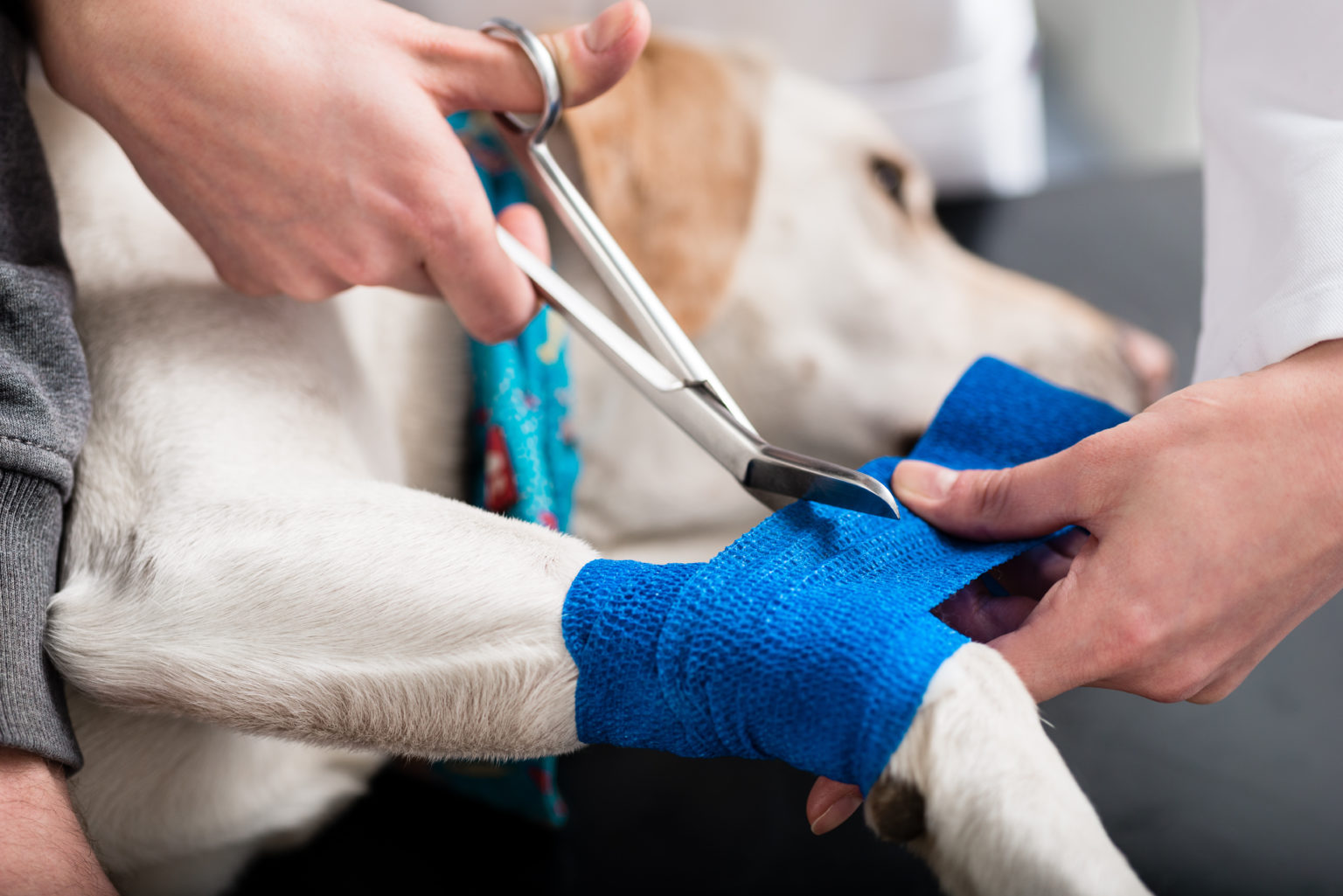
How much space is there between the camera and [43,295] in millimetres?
504

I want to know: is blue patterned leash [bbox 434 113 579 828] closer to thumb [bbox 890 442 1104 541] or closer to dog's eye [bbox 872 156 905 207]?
thumb [bbox 890 442 1104 541]

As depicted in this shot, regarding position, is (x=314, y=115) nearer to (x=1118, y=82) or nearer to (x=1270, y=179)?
(x=1270, y=179)

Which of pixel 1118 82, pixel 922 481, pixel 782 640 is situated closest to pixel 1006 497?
pixel 922 481

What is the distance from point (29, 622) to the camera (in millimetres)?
458

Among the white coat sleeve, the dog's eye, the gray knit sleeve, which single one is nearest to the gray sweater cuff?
the gray knit sleeve

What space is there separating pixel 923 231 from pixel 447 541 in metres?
0.71

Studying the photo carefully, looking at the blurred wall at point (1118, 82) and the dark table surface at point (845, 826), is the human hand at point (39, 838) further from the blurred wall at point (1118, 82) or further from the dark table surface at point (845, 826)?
the blurred wall at point (1118, 82)

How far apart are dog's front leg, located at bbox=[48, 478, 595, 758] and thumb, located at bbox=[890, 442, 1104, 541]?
0.19m

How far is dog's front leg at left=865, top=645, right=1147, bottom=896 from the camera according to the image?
0.35 metres

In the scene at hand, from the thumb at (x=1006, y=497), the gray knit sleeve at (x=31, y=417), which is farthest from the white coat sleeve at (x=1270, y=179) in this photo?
the gray knit sleeve at (x=31, y=417)

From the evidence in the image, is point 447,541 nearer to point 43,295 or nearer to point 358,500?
point 358,500

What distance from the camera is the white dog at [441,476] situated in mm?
435

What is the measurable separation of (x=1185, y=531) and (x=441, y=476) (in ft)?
1.85

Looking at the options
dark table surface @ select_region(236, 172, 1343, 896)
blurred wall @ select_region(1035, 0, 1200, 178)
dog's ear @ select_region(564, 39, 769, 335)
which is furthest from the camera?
blurred wall @ select_region(1035, 0, 1200, 178)
